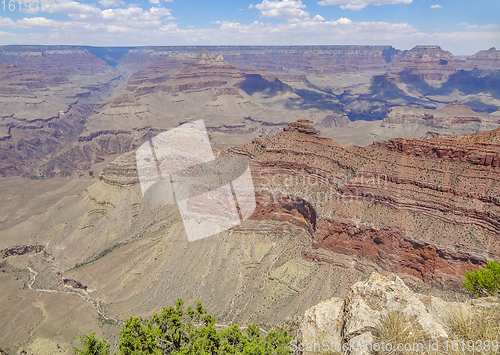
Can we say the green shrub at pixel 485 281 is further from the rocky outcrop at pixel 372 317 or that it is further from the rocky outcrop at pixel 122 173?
the rocky outcrop at pixel 122 173

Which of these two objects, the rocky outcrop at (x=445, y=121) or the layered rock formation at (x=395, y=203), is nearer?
the layered rock formation at (x=395, y=203)

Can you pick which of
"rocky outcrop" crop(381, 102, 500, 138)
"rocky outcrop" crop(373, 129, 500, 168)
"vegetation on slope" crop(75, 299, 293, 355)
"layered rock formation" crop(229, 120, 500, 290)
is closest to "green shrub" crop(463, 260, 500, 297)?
"layered rock formation" crop(229, 120, 500, 290)

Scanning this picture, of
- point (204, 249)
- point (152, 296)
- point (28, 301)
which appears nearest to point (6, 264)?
point (28, 301)

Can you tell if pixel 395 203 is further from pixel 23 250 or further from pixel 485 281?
pixel 23 250

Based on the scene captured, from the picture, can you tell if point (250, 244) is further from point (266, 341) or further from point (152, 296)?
point (266, 341)

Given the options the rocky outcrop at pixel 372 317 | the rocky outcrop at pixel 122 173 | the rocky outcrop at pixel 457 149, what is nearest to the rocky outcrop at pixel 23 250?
the rocky outcrop at pixel 122 173

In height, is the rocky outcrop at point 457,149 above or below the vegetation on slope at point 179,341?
above

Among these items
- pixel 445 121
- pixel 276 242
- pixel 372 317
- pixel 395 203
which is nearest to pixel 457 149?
pixel 395 203
